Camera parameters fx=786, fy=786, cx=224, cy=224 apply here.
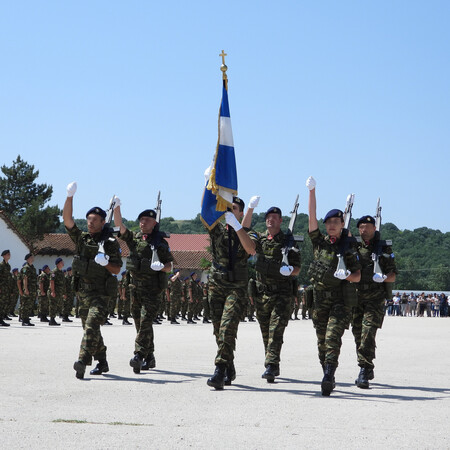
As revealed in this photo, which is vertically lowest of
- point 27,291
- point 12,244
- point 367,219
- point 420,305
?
point 420,305

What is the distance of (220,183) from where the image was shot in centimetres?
956

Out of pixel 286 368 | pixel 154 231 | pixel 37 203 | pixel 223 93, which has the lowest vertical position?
pixel 286 368

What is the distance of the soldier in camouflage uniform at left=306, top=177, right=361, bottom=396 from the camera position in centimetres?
892

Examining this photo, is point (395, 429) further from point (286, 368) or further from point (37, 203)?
point (37, 203)

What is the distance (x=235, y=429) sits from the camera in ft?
20.4

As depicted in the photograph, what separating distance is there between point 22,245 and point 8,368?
44.3 m

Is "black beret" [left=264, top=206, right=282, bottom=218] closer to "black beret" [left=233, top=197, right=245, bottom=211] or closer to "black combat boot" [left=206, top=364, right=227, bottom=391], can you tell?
"black beret" [left=233, top=197, right=245, bottom=211]

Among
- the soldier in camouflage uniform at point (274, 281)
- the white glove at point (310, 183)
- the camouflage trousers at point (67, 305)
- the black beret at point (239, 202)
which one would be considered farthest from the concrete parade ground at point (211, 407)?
the camouflage trousers at point (67, 305)

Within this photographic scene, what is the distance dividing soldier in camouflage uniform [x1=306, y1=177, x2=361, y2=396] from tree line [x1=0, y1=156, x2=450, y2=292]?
1389 inches

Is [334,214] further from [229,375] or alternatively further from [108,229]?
[108,229]

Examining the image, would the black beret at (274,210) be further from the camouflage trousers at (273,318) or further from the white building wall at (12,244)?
the white building wall at (12,244)

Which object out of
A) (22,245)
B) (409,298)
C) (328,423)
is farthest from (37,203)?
A: (328,423)

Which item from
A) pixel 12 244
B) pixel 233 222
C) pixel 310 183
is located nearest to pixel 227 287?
pixel 233 222

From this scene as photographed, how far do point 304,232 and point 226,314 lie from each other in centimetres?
8805
